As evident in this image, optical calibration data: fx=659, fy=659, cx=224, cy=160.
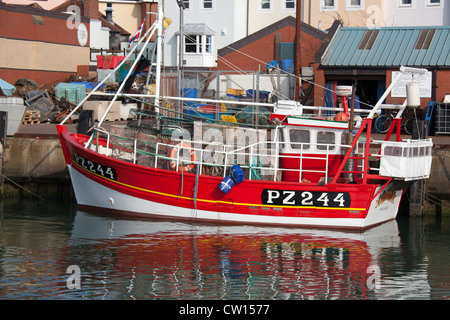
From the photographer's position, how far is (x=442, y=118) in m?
24.4

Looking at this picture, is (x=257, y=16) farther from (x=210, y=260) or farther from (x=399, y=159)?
(x=210, y=260)

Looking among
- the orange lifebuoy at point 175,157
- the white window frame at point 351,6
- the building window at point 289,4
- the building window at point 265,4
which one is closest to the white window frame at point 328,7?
the white window frame at point 351,6

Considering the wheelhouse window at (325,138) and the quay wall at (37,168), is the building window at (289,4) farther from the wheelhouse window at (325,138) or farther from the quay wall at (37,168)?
the wheelhouse window at (325,138)

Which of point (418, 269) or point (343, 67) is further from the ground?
point (343, 67)

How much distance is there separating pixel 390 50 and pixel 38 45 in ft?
72.1

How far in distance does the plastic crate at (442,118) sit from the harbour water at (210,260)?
719 centimetres

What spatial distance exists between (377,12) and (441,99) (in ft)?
56.4

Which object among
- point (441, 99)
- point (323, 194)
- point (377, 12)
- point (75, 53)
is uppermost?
point (377, 12)

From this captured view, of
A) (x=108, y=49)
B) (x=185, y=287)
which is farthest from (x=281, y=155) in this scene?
(x=108, y=49)

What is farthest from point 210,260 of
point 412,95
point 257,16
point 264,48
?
point 257,16

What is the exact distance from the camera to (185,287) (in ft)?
38.3
